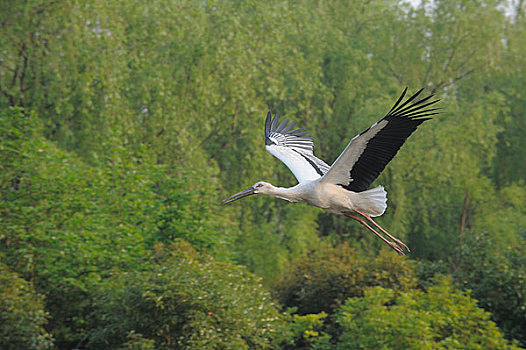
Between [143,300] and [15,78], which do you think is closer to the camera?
[143,300]

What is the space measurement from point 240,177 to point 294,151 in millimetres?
10749

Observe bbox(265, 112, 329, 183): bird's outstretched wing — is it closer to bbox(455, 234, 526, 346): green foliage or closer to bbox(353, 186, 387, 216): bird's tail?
bbox(353, 186, 387, 216): bird's tail

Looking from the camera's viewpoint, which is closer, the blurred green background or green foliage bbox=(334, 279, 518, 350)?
green foliage bbox=(334, 279, 518, 350)

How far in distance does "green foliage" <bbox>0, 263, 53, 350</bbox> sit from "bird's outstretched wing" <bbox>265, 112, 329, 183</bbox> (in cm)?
477

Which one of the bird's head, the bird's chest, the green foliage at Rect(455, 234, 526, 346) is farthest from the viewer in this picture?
the green foliage at Rect(455, 234, 526, 346)

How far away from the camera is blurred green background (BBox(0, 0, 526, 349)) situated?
36.0ft

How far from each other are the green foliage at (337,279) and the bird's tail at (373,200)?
20.3ft

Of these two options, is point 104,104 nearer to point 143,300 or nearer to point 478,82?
point 143,300

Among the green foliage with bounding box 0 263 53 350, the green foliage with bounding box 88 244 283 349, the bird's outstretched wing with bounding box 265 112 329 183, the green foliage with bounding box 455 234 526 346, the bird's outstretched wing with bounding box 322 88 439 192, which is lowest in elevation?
the green foliage with bounding box 0 263 53 350

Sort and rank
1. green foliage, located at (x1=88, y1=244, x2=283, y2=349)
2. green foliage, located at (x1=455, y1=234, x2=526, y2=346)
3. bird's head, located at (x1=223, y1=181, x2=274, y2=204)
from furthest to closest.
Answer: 1. green foliage, located at (x1=455, y1=234, x2=526, y2=346)
2. green foliage, located at (x1=88, y1=244, x2=283, y2=349)
3. bird's head, located at (x1=223, y1=181, x2=274, y2=204)

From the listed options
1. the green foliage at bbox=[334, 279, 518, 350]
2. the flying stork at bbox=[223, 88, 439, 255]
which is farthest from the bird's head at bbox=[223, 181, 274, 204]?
the green foliage at bbox=[334, 279, 518, 350]

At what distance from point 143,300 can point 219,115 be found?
30.0ft

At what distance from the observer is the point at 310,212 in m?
19.6

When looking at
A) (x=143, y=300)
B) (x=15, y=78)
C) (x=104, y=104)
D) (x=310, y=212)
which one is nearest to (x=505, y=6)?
(x=310, y=212)
